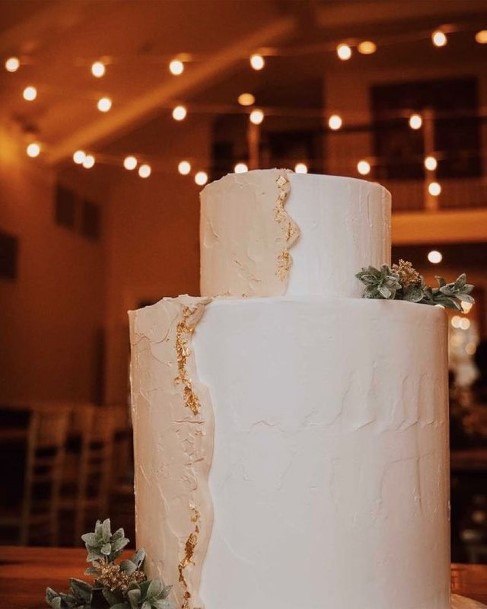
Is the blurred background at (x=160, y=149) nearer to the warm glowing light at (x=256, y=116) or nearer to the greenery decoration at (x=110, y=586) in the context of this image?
the warm glowing light at (x=256, y=116)

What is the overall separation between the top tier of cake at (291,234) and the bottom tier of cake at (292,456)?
10 cm

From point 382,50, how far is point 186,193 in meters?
2.85

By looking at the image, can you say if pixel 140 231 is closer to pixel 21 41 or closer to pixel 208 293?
pixel 21 41

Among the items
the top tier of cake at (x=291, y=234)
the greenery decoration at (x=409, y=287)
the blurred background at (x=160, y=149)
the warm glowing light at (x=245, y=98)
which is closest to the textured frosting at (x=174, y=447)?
the top tier of cake at (x=291, y=234)

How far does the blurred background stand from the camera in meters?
7.34

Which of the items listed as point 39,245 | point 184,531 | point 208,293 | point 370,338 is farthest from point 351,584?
point 39,245

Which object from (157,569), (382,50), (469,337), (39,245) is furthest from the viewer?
(469,337)

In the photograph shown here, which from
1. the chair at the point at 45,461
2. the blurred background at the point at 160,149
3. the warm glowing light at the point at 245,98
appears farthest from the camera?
the warm glowing light at the point at 245,98

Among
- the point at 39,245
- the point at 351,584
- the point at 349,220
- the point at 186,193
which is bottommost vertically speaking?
the point at 351,584

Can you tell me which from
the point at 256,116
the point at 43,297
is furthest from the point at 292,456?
the point at 43,297

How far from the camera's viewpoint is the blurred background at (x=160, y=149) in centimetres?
734

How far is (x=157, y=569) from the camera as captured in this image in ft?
5.16

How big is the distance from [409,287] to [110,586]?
764 mm

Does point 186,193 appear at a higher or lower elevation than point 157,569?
higher
